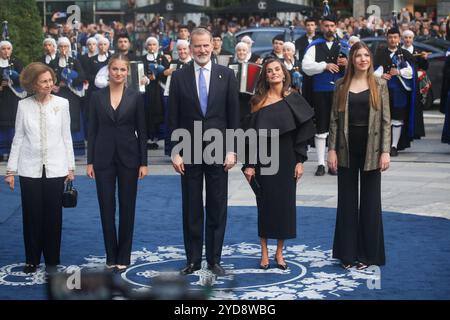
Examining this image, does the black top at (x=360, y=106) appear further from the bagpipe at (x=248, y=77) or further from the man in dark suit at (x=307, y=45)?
the man in dark suit at (x=307, y=45)

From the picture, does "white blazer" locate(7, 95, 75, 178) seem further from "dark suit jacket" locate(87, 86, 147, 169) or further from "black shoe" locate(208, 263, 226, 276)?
"black shoe" locate(208, 263, 226, 276)

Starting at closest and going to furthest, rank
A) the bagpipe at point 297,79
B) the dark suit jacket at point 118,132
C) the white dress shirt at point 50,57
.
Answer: the dark suit jacket at point 118,132 → the bagpipe at point 297,79 → the white dress shirt at point 50,57

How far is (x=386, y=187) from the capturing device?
45.9 ft

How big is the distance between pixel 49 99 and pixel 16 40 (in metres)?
11.0

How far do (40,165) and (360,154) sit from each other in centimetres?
259

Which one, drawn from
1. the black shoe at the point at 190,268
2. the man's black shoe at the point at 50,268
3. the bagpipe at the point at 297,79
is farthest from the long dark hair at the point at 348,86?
the bagpipe at the point at 297,79

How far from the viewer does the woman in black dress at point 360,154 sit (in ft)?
31.3

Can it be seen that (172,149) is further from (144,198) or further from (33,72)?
(144,198)

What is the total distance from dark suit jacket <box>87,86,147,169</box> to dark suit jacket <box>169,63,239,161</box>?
30 centimetres

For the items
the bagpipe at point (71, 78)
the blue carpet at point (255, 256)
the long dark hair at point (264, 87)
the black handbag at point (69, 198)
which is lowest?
the blue carpet at point (255, 256)

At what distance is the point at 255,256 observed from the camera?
1009cm

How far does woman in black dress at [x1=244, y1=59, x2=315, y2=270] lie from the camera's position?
31.4 ft

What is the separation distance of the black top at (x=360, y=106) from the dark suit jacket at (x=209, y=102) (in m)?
0.93
